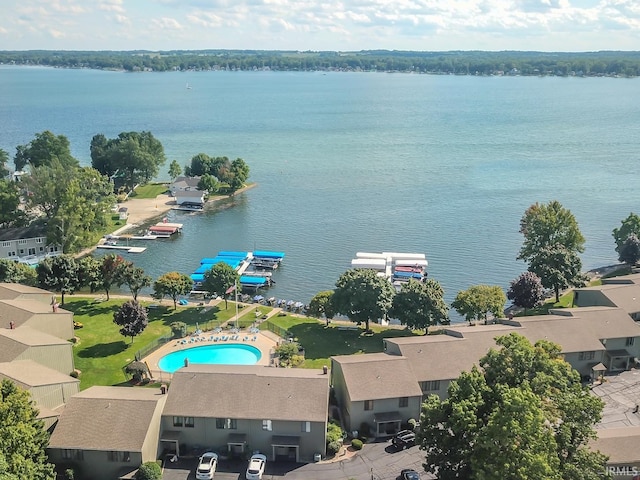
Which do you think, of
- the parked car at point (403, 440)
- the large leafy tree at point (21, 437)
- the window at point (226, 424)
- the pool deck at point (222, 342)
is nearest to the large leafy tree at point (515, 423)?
the parked car at point (403, 440)

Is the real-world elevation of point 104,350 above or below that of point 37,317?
below

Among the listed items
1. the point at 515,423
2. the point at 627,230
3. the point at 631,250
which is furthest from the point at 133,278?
the point at 627,230

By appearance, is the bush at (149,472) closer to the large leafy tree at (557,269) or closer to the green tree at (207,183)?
the large leafy tree at (557,269)

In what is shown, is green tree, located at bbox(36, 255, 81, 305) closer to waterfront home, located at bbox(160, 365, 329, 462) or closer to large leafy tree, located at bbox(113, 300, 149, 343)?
large leafy tree, located at bbox(113, 300, 149, 343)

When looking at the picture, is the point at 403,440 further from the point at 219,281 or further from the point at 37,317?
the point at 37,317

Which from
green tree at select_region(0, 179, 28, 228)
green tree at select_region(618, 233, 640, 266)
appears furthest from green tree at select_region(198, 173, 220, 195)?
green tree at select_region(618, 233, 640, 266)

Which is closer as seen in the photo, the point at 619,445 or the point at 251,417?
the point at 619,445
